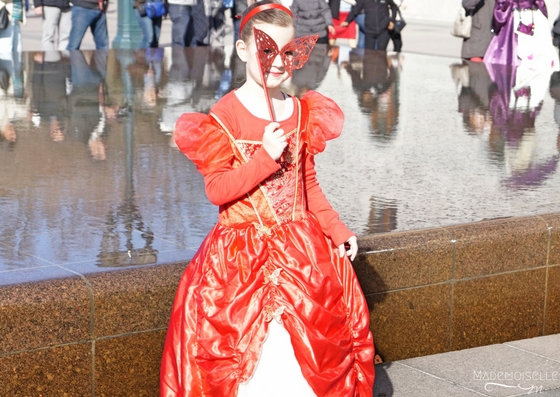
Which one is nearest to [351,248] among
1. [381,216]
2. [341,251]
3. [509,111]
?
[341,251]

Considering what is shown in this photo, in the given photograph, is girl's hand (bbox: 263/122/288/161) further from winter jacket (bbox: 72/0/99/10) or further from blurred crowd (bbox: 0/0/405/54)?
winter jacket (bbox: 72/0/99/10)

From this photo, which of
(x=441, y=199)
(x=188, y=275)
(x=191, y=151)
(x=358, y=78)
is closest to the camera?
(x=191, y=151)

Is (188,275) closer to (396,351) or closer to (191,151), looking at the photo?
(191,151)

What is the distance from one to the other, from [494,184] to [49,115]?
368 cm

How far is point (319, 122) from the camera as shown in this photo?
334 centimetres

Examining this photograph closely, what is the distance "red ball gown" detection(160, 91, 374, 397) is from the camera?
10.4 feet

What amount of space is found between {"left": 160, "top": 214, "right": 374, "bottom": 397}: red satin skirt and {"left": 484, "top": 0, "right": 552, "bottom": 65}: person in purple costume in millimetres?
9683

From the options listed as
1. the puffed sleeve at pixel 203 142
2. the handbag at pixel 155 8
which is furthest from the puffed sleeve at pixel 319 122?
the handbag at pixel 155 8

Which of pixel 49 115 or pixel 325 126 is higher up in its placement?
pixel 325 126

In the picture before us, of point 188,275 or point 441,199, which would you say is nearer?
point 188,275

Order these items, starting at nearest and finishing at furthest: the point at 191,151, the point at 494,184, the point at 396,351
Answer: the point at 191,151 < the point at 396,351 < the point at 494,184

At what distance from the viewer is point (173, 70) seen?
11.5 m

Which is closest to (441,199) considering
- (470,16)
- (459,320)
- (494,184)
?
(494,184)

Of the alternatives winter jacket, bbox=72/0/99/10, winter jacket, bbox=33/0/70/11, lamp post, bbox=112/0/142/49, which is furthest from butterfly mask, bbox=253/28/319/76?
lamp post, bbox=112/0/142/49
